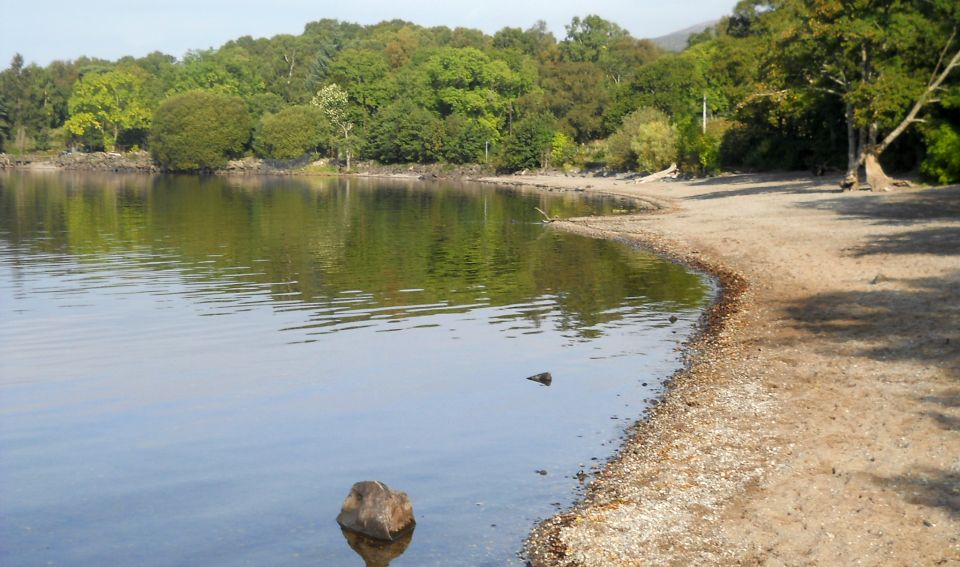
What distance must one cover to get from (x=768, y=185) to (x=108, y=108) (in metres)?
150

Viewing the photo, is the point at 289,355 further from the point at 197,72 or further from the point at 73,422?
the point at 197,72

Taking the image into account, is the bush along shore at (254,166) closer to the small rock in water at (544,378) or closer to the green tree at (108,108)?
the green tree at (108,108)

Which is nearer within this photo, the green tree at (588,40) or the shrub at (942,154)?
the shrub at (942,154)

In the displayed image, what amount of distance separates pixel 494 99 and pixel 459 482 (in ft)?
468

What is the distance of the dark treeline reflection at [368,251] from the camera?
3117 centimetres

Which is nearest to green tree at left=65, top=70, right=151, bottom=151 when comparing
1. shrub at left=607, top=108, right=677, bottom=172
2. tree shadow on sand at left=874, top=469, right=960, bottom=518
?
shrub at left=607, top=108, right=677, bottom=172

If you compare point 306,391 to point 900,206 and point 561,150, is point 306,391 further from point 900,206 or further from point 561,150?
point 561,150

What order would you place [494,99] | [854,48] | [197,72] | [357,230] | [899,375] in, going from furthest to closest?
[197,72] < [494,99] < [357,230] < [854,48] < [899,375]

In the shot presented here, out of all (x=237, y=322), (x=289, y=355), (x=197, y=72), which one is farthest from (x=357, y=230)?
(x=197, y=72)

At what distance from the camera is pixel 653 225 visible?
162 ft

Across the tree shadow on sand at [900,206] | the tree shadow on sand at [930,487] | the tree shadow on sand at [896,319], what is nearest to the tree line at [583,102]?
the tree shadow on sand at [900,206]

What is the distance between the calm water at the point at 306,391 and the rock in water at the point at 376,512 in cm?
32

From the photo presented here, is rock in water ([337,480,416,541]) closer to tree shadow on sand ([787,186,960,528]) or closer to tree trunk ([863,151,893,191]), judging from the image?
tree shadow on sand ([787,186,960,528])

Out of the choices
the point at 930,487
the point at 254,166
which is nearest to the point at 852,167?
the point at 930,487
